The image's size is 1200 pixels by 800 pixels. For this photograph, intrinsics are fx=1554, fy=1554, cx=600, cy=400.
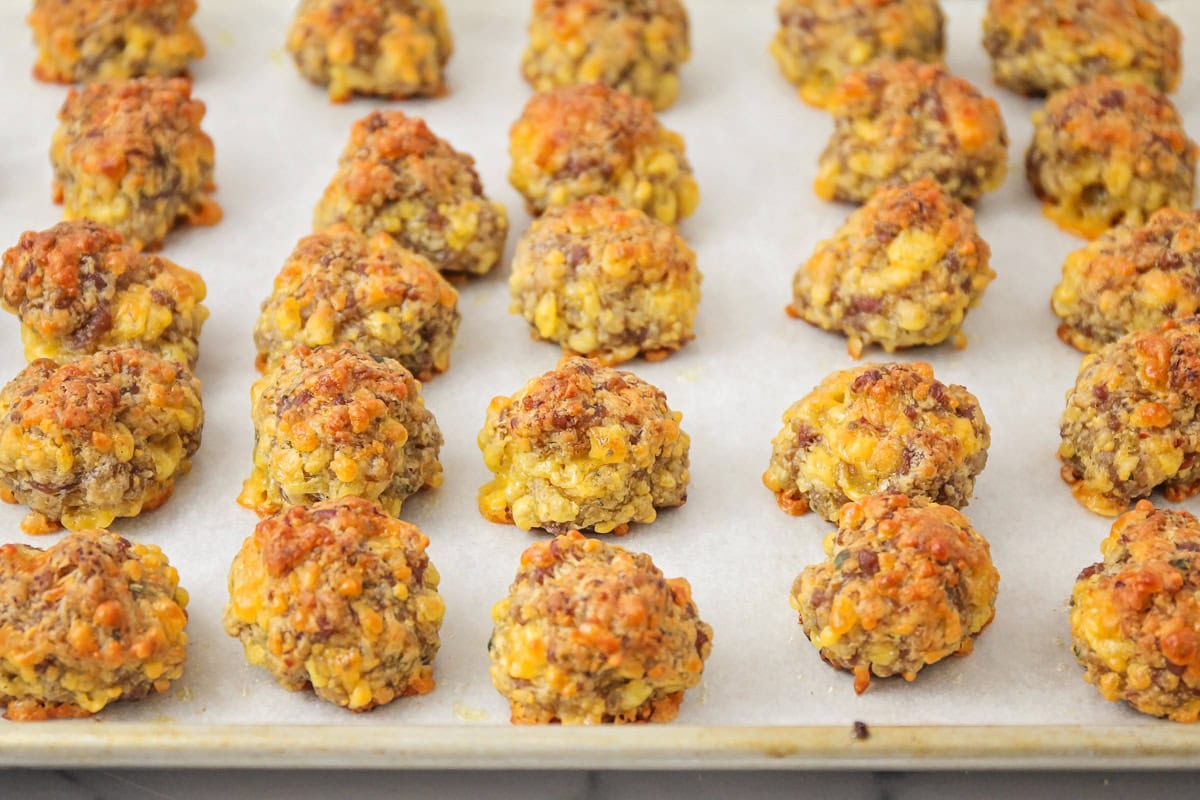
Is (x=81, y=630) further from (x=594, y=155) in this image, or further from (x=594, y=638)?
(x=594, y=155)

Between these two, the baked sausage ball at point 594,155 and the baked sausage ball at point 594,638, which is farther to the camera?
the baked sausage ball at point 594,155

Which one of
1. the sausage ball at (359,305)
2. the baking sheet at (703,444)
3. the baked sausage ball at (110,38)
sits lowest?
the baking sheet at (703,444)

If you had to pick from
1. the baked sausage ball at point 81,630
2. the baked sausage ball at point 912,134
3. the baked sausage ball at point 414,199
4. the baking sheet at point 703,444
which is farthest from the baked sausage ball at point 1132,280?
the baked sausage ball at point 81,630

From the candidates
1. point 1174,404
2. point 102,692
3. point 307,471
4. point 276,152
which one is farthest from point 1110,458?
point 276,152

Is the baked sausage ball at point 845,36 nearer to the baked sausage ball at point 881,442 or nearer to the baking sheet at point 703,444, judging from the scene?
the baking sheet at point 703,444

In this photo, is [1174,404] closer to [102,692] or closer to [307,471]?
[307,471]

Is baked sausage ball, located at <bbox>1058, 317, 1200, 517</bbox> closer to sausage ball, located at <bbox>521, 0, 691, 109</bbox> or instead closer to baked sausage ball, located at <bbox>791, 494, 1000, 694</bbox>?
baked sausage ball, located at <bbox>791, 494, 1000, 694</bbox>
